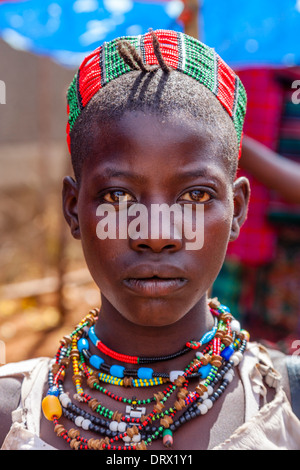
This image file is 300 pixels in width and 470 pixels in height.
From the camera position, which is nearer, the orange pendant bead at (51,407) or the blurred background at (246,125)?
the orange pendant bead at (51,407)

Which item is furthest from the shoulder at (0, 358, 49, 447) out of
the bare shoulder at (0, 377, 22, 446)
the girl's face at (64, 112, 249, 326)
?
the girl's face at (64, 112, 249, 326)

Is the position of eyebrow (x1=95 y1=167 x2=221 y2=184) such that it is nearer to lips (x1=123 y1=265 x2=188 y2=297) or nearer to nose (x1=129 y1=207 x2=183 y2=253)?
nose (x1=129 y1=207 x2=183 y2=253)

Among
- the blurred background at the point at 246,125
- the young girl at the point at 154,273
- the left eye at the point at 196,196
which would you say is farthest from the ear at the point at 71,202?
the blurred background at the point at 246,125

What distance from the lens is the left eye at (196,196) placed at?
1.24m

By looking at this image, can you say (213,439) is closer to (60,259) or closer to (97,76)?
(97,76)

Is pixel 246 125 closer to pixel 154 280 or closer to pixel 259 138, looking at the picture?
pixel 259 138

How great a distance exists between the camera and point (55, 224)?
7.02 meters

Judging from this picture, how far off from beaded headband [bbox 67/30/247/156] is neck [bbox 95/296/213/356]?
0.51 m

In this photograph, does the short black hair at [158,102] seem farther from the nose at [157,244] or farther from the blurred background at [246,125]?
the blurred background at [246,125]

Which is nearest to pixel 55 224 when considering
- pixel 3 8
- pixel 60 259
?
pixel 60 259

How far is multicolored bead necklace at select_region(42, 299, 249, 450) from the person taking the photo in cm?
126

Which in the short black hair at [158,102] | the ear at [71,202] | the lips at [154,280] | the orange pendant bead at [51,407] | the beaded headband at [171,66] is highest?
the beaded headband at [171,66]

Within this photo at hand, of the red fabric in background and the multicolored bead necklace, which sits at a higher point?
the red fabric in background
